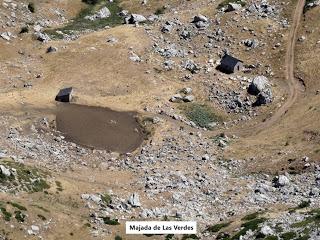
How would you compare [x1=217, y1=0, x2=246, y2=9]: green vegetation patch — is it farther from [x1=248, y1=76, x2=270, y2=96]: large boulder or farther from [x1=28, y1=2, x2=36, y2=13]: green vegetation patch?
[x1=28, y1=2, x2=36, y2=13]: green vegetation patch

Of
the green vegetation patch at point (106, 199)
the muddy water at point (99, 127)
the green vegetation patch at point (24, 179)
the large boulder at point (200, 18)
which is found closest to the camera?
the green vegetation patch at point (24, 179)

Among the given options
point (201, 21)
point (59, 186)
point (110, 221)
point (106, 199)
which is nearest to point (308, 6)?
point (201, 21)

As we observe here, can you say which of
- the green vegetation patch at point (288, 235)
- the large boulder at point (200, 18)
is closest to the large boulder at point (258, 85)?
the large boulder at point (200, 18)

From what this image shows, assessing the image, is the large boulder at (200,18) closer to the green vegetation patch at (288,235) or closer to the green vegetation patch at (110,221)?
the green vegetation patch at (110,221)

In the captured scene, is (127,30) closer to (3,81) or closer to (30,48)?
(30,48)

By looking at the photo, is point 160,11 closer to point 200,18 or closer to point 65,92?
point 200,18

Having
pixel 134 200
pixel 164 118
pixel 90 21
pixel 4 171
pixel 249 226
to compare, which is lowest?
pixel 90 21

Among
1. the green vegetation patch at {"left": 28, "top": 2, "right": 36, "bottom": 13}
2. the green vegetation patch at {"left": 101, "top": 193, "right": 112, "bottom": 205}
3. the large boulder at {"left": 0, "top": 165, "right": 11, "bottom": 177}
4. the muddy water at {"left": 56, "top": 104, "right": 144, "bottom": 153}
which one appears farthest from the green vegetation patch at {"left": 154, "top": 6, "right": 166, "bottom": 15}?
the large boulder at {"left": 0, "top": 165, "right": 11, "bottom": 177}
